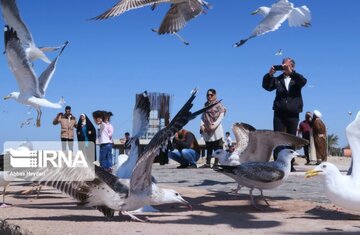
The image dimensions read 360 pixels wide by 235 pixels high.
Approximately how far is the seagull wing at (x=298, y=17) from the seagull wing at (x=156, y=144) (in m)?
4.03

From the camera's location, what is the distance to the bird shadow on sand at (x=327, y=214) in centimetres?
578

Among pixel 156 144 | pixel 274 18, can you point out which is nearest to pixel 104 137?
pixel 274 18

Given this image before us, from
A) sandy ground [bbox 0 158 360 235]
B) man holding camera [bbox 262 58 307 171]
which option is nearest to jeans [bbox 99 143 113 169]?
sandy ground [bbox 0 158 360 235]

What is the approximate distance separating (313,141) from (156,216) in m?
11.2

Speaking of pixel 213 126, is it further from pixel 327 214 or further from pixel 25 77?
pixel 327 214

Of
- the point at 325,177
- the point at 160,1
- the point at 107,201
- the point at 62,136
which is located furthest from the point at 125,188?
the point at 62,136

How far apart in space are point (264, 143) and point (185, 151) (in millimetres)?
7335

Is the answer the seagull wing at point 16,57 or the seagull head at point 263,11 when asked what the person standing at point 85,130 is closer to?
the seagull wing at point 16,57

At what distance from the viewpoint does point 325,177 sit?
5.62 m

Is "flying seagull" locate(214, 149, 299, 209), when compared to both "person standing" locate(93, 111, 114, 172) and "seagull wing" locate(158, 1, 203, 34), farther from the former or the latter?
"person standing" locate(93, 111, 114, 172)

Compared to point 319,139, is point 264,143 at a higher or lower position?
lower

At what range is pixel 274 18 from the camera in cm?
841

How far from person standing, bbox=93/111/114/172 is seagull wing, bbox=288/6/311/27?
5300mm

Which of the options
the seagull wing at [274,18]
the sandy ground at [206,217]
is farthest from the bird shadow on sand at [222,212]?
the seagull wing at [274,18]
